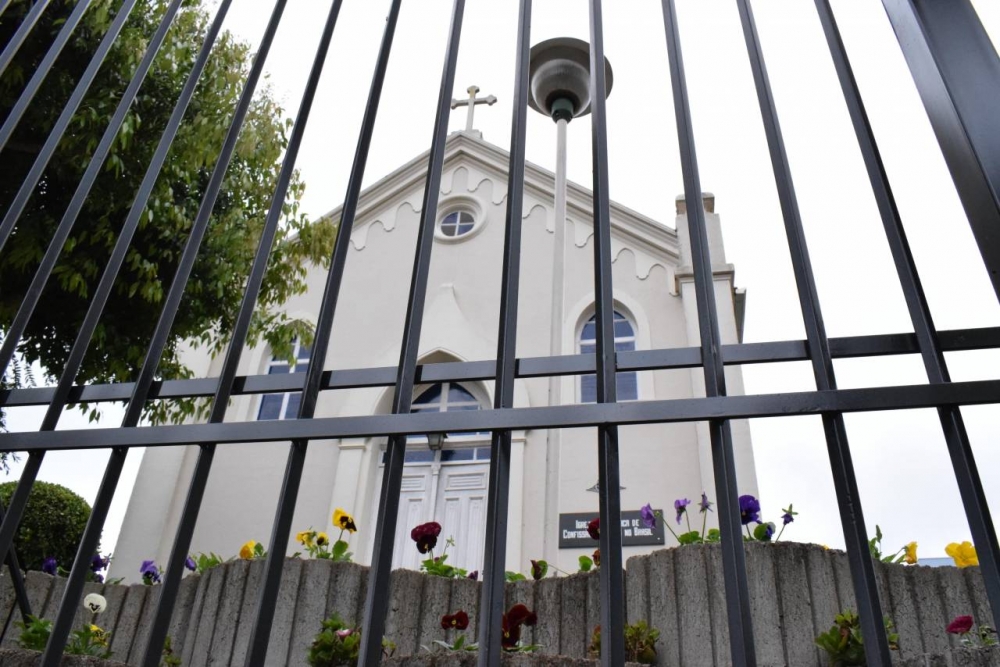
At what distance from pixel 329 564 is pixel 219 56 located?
586cm

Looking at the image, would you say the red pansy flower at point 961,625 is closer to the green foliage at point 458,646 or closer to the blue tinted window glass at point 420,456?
the green foliage at point 458,646

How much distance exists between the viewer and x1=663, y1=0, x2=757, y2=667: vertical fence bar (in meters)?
1.06

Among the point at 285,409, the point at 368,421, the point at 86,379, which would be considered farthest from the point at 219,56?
the point at 368,421

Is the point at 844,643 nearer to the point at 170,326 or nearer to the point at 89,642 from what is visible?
the point at 170,326

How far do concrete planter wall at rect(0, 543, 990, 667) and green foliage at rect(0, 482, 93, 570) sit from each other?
593 centimetres

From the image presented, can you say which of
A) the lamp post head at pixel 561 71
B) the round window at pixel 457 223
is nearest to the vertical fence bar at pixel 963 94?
the lamp post head at pixel 561 71

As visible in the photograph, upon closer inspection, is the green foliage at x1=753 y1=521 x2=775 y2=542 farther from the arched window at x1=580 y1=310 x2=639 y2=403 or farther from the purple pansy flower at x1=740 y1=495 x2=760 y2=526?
the arched window at x1=580 y1=310 x2=639 y2=403

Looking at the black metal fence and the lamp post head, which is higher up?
the lamp post head

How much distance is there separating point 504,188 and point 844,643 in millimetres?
10969

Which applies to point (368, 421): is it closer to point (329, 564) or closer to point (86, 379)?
point (329, 564)

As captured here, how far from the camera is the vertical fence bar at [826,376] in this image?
1.02m

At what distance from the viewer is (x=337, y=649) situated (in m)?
3.22

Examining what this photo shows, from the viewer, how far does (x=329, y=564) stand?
3.73 meters

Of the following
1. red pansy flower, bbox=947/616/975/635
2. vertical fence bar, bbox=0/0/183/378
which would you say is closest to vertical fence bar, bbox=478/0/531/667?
vertical fence bar, bbox=0/0/183/378
